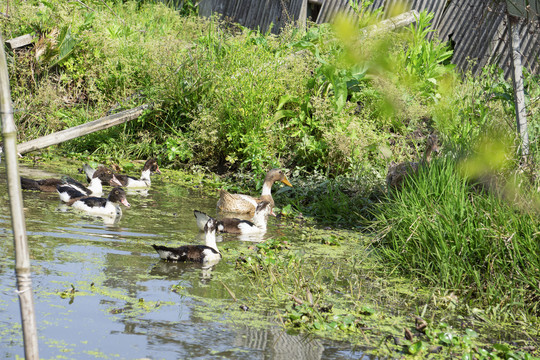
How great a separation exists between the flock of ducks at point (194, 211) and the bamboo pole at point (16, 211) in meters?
4.04

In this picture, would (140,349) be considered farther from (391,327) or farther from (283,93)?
(283,93)

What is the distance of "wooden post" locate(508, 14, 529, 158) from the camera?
7.27m

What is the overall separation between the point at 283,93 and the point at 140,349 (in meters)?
8.77

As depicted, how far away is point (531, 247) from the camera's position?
6.29 metres

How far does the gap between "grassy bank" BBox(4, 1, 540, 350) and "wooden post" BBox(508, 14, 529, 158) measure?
0.53 ft

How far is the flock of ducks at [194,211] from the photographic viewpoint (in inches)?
284

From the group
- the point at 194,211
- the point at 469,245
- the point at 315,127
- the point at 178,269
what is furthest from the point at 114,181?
the point at 469,245

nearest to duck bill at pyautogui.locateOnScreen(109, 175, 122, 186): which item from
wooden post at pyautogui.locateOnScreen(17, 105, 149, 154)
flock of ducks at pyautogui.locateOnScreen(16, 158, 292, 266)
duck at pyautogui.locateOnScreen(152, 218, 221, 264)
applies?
flock of ducks at pyautogui.locateOnScreen(16, 158, 292, 266)

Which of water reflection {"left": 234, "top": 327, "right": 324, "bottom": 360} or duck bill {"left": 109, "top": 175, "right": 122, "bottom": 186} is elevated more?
water reflection {"left": 234, "top": 327, "right": 324, "bottom": 360}

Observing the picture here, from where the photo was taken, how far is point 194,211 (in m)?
8.56

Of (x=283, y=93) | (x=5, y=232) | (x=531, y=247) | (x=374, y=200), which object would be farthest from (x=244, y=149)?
(x=531, y=247)

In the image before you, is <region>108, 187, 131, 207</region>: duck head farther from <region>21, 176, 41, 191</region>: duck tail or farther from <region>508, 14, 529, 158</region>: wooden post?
<region>508, 14, 529, 158</region>: wooden post

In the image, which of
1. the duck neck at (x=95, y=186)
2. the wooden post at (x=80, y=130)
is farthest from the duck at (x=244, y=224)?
the wooden post at (x=80, y=130)

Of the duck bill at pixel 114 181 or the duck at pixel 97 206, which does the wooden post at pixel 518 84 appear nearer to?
the duck at pixel 97 206
